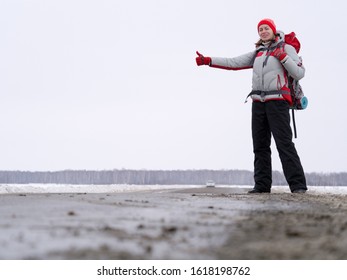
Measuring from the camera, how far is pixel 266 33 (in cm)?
666

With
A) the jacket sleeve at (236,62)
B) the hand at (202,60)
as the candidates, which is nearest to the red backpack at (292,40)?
the jacket sleeve at (236,62)

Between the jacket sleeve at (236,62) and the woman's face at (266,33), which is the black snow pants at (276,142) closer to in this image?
the jacket sleeve at (236,62)

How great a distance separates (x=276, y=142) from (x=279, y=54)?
1.13 m

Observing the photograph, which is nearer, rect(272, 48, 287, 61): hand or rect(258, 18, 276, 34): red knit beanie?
rect(272, 48, 287, 61): hand

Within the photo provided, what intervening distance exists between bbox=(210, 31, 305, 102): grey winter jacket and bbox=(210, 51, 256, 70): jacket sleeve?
202mm

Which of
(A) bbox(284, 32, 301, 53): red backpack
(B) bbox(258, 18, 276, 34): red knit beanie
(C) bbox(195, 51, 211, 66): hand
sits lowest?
(C) bbox(195, 51, 211, 66): hand

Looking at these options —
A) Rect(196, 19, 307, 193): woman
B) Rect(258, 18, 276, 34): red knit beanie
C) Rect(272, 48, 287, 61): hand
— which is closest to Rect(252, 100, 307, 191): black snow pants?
Rect(196, 19, 307, 193): woman

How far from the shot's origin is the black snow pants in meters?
6.39

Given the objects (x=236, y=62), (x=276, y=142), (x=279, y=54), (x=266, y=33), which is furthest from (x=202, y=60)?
(x=276, y=142)

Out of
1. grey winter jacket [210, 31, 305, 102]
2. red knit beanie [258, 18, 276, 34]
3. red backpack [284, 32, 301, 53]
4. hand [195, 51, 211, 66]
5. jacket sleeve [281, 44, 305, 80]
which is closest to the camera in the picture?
jacket sleeve [281, 44, 305, 80]

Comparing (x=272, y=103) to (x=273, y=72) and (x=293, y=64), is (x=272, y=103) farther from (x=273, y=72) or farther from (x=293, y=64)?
(x=293, y=64)

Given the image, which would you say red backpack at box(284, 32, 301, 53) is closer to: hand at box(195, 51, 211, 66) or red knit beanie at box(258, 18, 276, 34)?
red knit beanie at box(258, 18, 276, 34)
